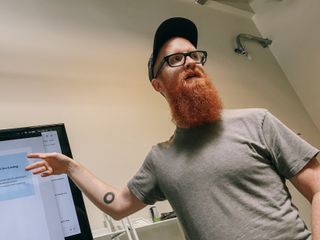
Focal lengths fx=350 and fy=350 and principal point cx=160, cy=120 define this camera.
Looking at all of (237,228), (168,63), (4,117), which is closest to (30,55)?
(4,117)

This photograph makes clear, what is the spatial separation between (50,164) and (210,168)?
609mm

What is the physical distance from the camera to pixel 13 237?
127 centimetres

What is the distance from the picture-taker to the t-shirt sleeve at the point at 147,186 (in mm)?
1240

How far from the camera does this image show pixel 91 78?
2.01m

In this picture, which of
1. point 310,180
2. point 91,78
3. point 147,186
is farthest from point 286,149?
point 91,78

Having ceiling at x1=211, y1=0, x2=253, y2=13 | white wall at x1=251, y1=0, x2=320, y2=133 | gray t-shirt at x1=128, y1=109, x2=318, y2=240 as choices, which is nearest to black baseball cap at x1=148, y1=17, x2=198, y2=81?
gray t-shirt at x1=128, y1=109, x2=318, y2=240

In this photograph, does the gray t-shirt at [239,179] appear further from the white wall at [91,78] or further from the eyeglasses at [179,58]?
the white wall at [91,78]

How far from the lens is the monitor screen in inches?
51.7

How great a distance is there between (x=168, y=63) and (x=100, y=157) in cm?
77

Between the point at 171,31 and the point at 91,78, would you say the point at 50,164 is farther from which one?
the point at 91,78

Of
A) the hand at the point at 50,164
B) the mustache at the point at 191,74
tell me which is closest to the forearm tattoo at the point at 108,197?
the hand at the point at 50,164

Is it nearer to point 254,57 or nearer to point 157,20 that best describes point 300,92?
point 254,57

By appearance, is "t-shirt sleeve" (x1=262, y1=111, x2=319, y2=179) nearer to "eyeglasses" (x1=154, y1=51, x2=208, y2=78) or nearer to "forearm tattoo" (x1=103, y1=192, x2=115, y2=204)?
"eyeglasses" (x1=154, y1=51, x2=208, y2=78)

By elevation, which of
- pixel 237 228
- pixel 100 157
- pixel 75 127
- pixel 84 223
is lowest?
pixel 237 228
